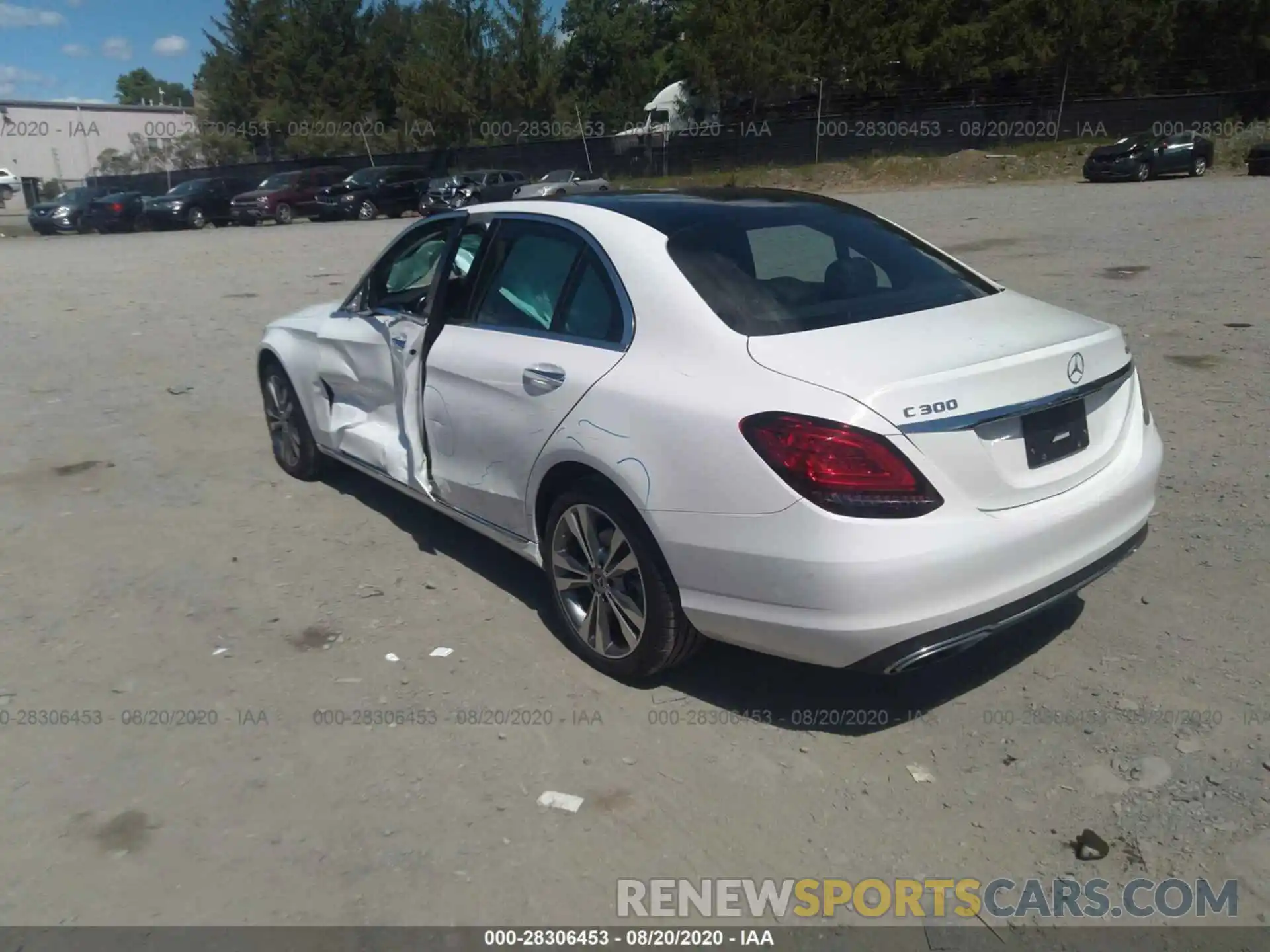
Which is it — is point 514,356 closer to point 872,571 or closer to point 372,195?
point 872,571

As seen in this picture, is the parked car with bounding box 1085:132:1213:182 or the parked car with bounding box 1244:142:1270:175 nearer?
the parked car with bounding box 1085:132:1213:182

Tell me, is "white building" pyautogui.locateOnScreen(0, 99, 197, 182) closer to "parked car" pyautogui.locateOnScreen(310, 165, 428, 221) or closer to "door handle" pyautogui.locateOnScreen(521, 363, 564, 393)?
"parked car" pyautogui.locateOnScreen(310, 165, 428, 221)

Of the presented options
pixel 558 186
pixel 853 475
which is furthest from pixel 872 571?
pixel 558 186

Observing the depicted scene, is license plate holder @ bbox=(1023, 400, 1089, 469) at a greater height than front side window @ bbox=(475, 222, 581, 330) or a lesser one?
lesser

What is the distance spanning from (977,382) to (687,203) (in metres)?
1.60

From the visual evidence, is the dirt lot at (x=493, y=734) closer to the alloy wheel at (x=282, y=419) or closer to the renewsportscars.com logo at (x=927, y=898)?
the renewsportscars.com logo at (x=927, y=898)

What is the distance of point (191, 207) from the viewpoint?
35.8 metres

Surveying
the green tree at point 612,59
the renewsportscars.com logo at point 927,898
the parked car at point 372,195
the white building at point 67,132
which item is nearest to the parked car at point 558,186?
the parked car at point 372,195

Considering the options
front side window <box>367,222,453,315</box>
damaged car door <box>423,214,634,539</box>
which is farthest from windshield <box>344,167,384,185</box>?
damaged car door <box>423,214,634,539</box>

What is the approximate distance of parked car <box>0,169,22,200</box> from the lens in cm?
5735

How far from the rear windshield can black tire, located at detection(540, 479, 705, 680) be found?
2.41 feet

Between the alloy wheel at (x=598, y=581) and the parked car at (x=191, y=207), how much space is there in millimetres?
35682

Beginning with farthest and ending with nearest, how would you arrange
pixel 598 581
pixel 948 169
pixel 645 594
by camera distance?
pixel 948 169
pixel 598 581
pixel 645 594

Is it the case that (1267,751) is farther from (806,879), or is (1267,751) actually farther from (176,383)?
(176,383)
